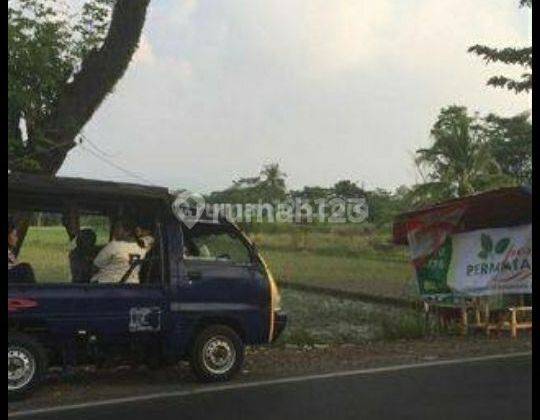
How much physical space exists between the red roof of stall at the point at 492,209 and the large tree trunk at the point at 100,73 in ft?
19.1

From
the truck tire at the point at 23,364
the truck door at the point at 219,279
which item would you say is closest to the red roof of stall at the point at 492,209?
the truck door at the point at 219,279

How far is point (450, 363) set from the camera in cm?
1105

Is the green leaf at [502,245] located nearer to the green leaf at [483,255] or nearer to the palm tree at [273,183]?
the green leaf at [483,255]

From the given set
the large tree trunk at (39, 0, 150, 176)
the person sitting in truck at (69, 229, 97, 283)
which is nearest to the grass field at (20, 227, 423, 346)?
the person sitting in truck at (69, 229, 97, 283)

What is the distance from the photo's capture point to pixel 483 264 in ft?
48.0

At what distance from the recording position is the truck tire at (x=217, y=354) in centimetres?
959

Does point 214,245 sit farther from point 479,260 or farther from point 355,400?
point 479,260

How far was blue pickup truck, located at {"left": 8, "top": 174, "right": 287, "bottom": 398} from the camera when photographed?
8680 mm

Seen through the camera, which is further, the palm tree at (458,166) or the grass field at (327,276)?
→ the palm tree at (458,166)

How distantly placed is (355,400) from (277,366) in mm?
3017

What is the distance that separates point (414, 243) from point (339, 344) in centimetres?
283

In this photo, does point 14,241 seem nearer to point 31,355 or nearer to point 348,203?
point 31,355

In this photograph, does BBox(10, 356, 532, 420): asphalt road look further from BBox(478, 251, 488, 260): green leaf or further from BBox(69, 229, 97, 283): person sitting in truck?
BBox(478, 251, 488, 260): green leaf

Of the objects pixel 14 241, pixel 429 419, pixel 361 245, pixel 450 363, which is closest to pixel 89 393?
pixel 14 241
